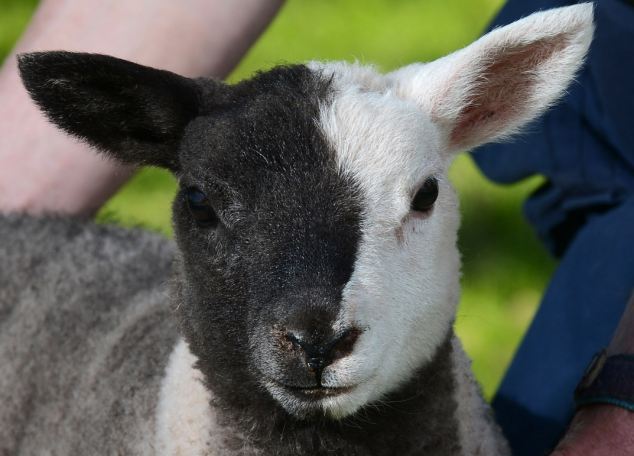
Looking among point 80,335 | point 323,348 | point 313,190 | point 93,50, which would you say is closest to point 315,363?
point 323,348

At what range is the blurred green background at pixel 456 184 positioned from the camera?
4.57 m

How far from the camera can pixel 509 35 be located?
6.90 ft

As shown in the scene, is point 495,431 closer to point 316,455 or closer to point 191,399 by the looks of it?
point 316,455

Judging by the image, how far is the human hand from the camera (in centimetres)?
215

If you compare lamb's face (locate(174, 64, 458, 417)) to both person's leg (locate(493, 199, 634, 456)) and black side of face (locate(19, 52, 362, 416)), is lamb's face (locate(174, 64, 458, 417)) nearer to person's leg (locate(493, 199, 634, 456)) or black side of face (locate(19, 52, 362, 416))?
black side of face (locate(19, 52, 362, 416))

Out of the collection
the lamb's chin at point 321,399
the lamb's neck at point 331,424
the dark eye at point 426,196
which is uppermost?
the dark eye at point 426,196

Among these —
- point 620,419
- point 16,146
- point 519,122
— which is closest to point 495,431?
point 620,419

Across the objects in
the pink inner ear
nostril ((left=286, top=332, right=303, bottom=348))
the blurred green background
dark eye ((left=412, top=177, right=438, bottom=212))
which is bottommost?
the blurred green background

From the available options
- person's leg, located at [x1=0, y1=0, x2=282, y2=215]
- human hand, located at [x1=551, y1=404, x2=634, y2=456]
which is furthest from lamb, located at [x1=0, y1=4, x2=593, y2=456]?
person's leg, located at [x1=0, y1=0, x2=282, y2=215]

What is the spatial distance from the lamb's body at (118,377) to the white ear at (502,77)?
51 centimetres

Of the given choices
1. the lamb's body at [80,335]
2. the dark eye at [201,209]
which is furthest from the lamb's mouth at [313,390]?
the lamb's body at [80,335]

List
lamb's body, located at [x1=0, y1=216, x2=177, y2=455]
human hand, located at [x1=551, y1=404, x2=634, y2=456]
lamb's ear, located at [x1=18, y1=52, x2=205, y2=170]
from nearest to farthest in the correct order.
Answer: lamb's ear, located at [x1=18, y1=52, x2=205, y2=170], human hand, located at [x1=551, y1=404, x2=634, y2=456], lamb's body, located at [x1=0, y1=216, x2=177, y2=455]

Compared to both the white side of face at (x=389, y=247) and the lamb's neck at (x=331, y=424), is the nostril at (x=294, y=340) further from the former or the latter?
the lamb's neck at (x=331, y=424)

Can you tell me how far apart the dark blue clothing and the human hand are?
552 millimetres
